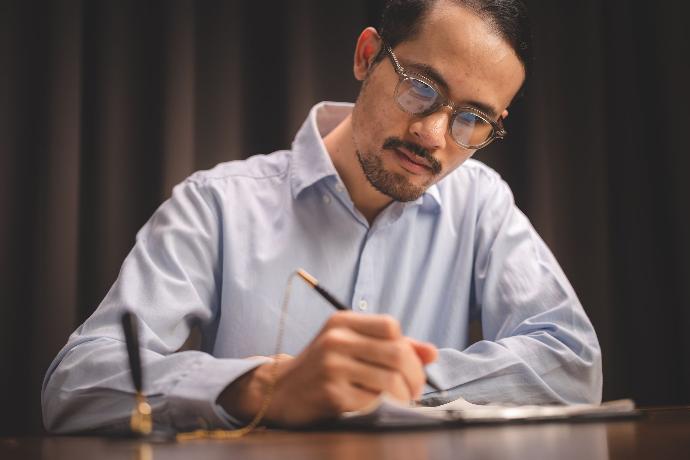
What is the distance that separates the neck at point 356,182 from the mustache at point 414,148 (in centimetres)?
14

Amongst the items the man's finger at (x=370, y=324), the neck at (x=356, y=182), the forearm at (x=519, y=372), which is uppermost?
the neck at (x=356, y=182)

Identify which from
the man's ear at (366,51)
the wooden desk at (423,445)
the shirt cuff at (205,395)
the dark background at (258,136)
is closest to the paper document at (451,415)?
the wooden desk at (423,445)

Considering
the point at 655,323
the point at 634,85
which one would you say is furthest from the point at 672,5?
the point at 655,323

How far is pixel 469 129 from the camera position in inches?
61.2

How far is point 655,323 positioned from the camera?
2.58 metres

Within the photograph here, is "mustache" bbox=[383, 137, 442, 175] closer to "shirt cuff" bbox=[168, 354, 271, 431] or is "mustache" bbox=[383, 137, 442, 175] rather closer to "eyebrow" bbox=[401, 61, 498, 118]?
"eyebrow" bbox=[401, 61, 498, 118]

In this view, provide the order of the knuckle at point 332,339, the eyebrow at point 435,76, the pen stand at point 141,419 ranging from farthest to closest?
1. the eyebrow at point 435,76
2. the knuckle at point 332,339
3. the pen stand at point 141,419

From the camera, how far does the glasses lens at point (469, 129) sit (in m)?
1.54

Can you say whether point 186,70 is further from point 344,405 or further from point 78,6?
point 344,405

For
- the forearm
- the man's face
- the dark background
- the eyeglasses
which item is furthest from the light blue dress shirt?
the dark background

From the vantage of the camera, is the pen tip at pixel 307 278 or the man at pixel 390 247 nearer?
the pen tip at pixel 307 278

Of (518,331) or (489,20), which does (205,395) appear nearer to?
(518,331)

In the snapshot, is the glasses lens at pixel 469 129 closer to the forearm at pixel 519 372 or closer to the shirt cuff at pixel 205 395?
the forearm at pixel 519 372

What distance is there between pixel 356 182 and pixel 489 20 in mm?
475
